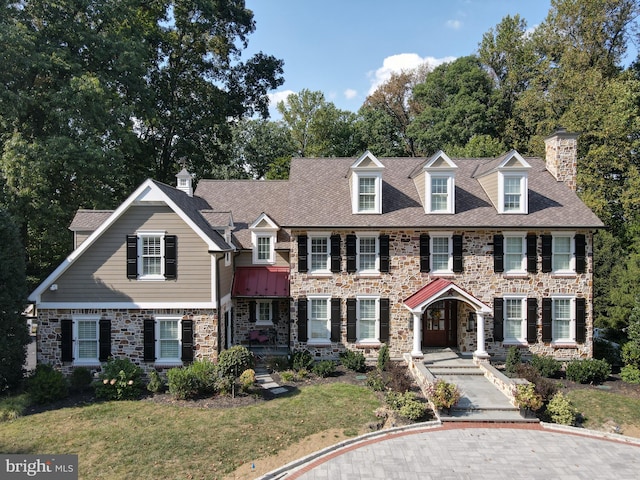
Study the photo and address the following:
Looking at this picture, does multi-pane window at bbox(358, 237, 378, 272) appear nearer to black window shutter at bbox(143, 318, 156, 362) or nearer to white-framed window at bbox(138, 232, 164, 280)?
white-framed window at bbox(138, 232, 164, 280)

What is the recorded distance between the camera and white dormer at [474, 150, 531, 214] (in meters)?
20.0

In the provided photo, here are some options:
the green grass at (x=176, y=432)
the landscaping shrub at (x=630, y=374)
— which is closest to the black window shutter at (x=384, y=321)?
the green grass at (x=176, y=432)

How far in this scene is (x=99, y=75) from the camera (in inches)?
1078

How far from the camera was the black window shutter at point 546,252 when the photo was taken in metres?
19.7

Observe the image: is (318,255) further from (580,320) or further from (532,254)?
(580,320)

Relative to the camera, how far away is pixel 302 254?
1989 cm

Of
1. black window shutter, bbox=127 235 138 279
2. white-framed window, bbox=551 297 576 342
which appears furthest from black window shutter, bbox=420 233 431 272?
black window shutter, bbox=127 235 138 279

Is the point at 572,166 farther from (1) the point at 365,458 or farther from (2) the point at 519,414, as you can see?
(1) the point at 365,458

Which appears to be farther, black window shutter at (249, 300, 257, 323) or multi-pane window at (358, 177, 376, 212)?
black window shutter at (249, 300, 257, 323)

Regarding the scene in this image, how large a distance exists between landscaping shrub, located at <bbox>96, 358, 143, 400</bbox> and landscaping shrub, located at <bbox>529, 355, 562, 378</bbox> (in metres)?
16.7

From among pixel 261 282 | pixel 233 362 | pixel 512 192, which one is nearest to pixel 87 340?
pixel 233 362

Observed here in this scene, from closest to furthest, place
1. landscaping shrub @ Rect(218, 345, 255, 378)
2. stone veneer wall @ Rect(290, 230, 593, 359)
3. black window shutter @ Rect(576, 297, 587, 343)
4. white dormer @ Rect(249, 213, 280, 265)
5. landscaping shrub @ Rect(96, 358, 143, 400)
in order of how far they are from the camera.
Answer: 1. landscaping shrub @ Rect(96, 358, 143, 400)
2. landscaping shrub @ Rect(218, 345, 255, 378)
3. black window shutter @ Rect(576, 297, 587, 343)
4. stone veneer wall @ Rect(290, 230, 593, 359)
5. white dormer @ Rect(249, 213, 280, 265)

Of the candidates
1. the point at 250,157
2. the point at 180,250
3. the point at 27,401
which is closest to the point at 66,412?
the point at 27,401

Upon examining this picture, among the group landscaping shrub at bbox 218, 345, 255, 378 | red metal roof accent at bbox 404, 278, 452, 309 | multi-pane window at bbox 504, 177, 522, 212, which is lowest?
landscaping shrub at bbox 218, 345, 255, 378
